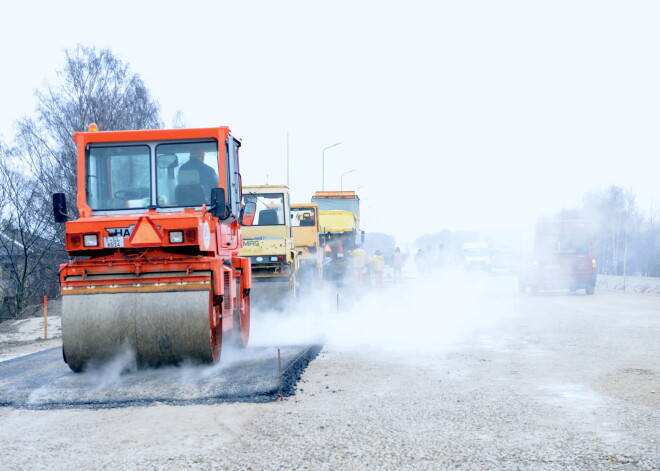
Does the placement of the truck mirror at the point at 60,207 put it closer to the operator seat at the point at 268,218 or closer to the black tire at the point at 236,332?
the black tire at the point at 236,332

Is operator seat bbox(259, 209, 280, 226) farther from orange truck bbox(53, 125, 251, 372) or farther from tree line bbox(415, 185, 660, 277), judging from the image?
tree line bbox(415, 185, 660, 277)

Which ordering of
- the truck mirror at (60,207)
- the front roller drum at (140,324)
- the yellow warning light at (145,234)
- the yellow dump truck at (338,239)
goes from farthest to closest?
1. the yellow dump truck at (338,239)
2. the truck mirror at (60,207)
3. the yellow warning light at (145,234)
4. the front roller drum at (140,324)

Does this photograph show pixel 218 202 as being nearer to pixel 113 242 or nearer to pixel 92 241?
pixel 113 242

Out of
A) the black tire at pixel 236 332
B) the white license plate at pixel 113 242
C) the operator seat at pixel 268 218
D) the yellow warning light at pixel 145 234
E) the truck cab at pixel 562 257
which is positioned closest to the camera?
the yellow warning light at pixel 145 234

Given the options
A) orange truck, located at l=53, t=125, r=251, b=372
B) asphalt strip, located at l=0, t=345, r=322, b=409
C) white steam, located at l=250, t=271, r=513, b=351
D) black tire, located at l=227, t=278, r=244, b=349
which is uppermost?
orange truck, located at l=53, t=125, r=251, b=372

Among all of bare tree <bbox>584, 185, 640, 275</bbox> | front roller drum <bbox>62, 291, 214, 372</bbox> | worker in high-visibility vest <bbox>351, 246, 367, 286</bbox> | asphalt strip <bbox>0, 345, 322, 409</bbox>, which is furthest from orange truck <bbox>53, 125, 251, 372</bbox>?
bare tree <bbox>584, 185, 640, 275</bbox>

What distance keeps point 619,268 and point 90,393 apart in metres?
48.0

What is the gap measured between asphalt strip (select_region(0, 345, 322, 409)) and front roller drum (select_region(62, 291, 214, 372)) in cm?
29

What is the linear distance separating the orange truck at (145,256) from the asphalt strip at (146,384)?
24 cm

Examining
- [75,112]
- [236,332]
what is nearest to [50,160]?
[75,112]

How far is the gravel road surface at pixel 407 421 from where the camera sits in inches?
233

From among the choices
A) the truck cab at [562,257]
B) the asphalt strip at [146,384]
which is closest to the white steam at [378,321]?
the truck cab at [562,257]

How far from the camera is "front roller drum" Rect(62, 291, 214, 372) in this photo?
9.09 metres

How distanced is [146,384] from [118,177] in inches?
110
